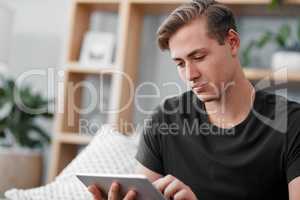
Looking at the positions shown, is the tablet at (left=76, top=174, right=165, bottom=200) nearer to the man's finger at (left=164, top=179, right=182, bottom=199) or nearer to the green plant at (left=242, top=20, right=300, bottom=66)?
the man's finger at (left=164, top=179, right=182, bottom=199)

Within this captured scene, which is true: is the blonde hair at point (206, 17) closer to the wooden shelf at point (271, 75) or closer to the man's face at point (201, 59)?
the man's face at point (201, 59)

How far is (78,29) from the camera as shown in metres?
2.63

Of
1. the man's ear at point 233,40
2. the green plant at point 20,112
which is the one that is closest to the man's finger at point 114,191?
the man's ear at point 233,40

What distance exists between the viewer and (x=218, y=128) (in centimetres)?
142

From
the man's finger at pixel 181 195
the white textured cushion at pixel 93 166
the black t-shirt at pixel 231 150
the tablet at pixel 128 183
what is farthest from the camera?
the white textured cushion at pixel 93 166

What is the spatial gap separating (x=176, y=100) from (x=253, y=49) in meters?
1.04

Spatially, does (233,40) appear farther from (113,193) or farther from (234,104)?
(113,193)

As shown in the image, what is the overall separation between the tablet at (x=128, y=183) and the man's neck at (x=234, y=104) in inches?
16.4

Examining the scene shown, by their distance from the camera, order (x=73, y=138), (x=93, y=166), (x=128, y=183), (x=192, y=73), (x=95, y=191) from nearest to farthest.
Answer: (x=128, y=183) → (x=95, y=191) → (x=192, y=73) → (x=93, y=166) → (x=73, y=138)

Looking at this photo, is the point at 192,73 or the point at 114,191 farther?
the point at 192,73

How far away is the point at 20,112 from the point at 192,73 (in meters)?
1.51

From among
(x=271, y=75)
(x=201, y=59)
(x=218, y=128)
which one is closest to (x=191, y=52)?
(x=201, y=59)

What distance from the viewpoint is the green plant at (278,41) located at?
2.22m

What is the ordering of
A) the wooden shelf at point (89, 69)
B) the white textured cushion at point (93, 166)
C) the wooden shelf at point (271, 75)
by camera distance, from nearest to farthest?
the white textured cushion at point (93, 166), the wooden shelf at point (271, 75), the wooden shelf at point (89, 69)
